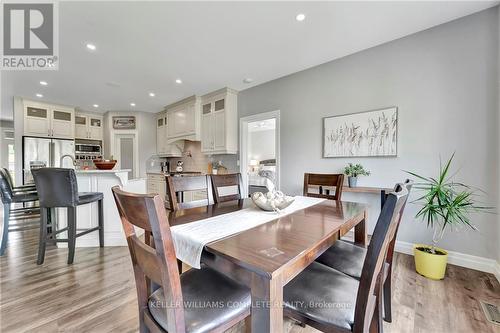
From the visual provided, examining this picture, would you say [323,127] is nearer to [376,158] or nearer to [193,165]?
[376,158]

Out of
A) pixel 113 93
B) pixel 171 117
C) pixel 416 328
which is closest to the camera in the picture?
pixel 416 328

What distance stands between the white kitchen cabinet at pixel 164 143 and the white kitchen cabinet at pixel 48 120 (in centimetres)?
196

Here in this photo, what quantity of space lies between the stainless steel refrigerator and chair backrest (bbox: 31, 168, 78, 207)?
2.85 meters

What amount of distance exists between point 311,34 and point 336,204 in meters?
2.02

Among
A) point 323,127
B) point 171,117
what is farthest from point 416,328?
point 171,117

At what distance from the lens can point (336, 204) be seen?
1.65 metres

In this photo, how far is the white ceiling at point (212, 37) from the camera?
206 centimetres

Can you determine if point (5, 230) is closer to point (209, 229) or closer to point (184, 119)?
point (209, 229)

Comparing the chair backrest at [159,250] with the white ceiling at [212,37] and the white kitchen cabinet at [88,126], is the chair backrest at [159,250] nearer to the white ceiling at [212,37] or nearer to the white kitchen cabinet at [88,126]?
the white ceiling at [212,37]

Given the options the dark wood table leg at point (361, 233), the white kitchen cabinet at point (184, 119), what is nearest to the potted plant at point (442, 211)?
the dark wood table leg at point (361, 233)

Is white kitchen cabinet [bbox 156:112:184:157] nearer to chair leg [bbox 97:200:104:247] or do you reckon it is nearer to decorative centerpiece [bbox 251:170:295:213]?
chair leg [bbox 97:200:104:247]

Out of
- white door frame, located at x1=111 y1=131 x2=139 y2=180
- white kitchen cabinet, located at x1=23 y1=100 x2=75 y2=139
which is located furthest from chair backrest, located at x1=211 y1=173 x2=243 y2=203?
white kitchen cabinet, located at x1=23 y1=100 x2=75 y2=139

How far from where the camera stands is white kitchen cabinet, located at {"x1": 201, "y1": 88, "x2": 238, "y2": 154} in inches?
168

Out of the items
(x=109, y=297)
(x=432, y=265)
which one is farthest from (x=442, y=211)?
(x=109, y=297)
